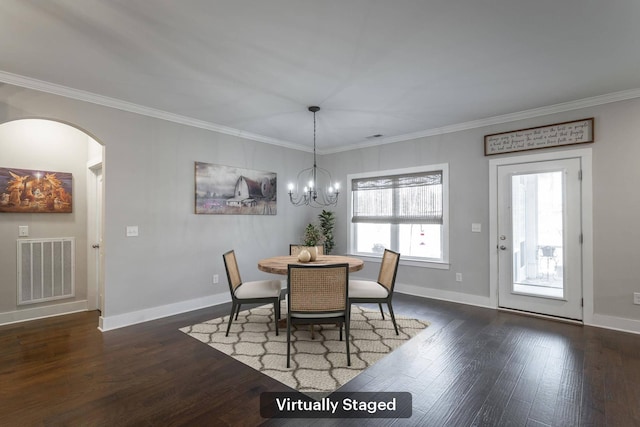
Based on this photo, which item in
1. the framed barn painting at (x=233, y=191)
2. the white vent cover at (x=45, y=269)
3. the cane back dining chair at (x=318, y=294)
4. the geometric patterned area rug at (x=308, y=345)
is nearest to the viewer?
the geometric patterned area rug at (x=308, y=345)

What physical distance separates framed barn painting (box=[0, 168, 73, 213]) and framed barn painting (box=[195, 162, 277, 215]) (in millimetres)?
1709

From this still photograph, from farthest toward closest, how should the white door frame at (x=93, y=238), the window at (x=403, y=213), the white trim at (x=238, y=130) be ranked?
the window at (x=403, y=213) < the white door frame at (x=93, y=238) < the white trim at (x=238, y=130)

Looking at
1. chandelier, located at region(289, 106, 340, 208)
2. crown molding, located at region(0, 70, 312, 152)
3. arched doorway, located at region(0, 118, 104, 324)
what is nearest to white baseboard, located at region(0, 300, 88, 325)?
arched doorway, located at region(0, 118, 104, 324)

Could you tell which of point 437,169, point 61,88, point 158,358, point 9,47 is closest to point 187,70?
point 9,47

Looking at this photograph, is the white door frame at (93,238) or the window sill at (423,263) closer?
the white door frame at (93,238)

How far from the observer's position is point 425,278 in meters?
4.94

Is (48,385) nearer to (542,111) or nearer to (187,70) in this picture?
(187,70)

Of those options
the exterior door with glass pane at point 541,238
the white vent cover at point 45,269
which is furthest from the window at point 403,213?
the white vent cover at point 45,269

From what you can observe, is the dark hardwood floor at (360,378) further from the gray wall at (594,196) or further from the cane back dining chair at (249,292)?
the gray wall at (594,196)

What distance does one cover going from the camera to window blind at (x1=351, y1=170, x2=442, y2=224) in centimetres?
491

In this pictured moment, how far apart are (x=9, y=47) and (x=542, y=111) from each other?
18.0 ft

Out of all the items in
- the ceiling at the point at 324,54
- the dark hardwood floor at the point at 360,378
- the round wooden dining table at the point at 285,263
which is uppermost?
the ceiling at the point at 324,54

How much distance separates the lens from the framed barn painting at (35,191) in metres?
3.74

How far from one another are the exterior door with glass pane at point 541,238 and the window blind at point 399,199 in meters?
0.95
